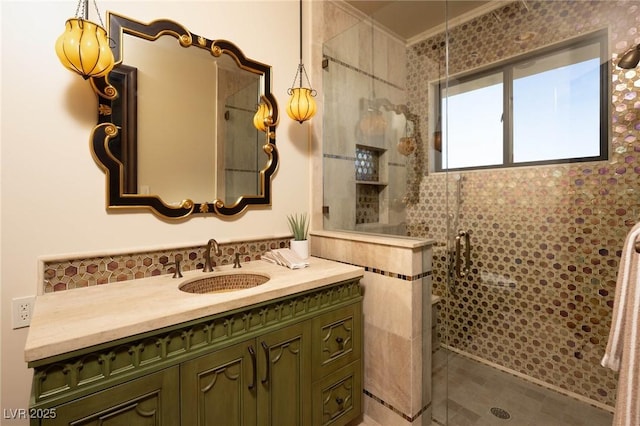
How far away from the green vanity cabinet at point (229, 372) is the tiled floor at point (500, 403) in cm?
55

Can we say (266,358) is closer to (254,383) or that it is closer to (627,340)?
(254,383)

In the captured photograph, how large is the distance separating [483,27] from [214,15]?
200 cm

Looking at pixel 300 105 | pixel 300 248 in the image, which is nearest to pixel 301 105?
pixel 300 105

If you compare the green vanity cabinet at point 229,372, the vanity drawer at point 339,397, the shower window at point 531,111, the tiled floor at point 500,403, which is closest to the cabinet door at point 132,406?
the green vanity cabinet at point 229,372

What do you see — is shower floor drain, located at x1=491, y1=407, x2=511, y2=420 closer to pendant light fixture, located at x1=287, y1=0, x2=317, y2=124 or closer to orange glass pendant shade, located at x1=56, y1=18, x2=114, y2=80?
pendant light fixture, located at x1=287, y1=0, x2=317, y2=124

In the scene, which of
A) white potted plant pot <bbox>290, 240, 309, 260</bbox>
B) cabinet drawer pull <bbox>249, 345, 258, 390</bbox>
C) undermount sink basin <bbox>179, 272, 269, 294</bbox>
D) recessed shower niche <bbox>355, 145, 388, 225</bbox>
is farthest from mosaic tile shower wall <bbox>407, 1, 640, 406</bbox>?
cabinet drawer pull <bbox>249, 345, 258, 390</bbox>

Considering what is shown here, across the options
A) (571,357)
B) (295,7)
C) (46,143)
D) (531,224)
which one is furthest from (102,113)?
(571,357)

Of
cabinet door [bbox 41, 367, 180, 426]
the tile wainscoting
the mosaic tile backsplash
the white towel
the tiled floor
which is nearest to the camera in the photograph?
cabinet door [bbox 41, 367, 180, 426]

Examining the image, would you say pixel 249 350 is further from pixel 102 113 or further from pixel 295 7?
pixel 295 7

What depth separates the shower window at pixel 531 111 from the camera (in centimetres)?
180

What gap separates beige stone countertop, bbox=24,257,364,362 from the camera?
2.63 ft

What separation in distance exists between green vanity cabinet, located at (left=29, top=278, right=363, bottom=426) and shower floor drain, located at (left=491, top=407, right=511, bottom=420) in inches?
35.0

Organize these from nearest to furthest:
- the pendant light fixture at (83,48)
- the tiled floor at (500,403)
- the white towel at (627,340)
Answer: the white towel at (627,340), the pendant light fixture at (83,48), the tiled floor at (500,403)

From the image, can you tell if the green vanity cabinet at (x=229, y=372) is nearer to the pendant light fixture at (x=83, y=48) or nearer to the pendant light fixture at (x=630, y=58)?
the pendant light fixture at (x=83, y=48)
